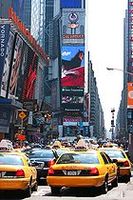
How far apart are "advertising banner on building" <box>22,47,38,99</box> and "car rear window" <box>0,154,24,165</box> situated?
84.6 metres

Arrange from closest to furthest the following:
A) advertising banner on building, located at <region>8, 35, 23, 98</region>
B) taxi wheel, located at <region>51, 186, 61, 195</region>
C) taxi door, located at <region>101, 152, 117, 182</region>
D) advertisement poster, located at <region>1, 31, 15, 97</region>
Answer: taxi wheel, located at <region>51, 186, 61, 195</region> < taxi door, located at <region>101, 152, 117, 182</region> < advertisement poster, located at <region>1, 31, 15, 97</region> < advertising banner on building, located at <region>8, 35, 23, 98</region>

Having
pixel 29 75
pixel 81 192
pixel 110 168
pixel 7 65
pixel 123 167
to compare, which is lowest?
pixel 29 75

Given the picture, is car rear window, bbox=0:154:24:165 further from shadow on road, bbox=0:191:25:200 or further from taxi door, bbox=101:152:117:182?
taxi door, bbox=101:152:117:182

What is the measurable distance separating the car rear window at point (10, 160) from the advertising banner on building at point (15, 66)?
7181 centimetres

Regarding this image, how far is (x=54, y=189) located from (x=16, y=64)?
75.6 meters

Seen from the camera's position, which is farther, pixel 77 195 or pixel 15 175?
pixel 77 195

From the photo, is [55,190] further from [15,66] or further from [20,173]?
[15,66]

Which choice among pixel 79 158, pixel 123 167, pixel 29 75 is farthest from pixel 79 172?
pixel 29 75

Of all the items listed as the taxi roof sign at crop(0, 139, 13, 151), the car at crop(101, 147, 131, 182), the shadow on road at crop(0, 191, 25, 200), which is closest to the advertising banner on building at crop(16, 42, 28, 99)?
the taxi roof sign at crop(0, 139, 13, 151)

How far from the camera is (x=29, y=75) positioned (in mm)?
104500

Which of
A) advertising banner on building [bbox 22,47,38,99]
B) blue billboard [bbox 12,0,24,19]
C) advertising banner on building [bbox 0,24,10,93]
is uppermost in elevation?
blue billboard [bbox 12,0,24,19]

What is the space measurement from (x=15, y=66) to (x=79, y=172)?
248 ft

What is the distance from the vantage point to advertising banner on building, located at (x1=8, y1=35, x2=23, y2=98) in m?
88.5

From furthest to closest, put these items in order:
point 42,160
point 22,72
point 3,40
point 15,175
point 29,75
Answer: point 29,75 < point 22,72 < point 3,40 < point 42,160 < point 15,175
